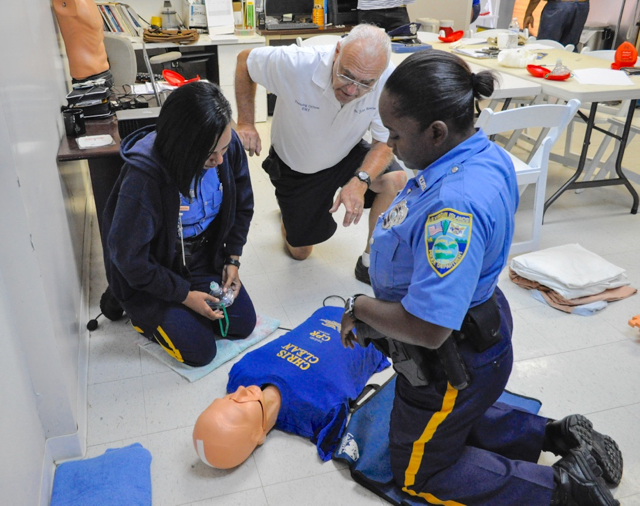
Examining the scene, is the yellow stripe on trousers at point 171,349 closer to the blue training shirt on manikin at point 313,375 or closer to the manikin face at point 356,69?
the blue training shirt on manikin at point 313,375

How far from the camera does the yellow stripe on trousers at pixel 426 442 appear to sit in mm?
1465

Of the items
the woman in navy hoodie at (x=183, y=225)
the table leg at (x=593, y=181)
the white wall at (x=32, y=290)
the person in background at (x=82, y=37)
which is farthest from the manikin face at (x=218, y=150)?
the table leg at (x=593, y=181)

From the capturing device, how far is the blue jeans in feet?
17.0

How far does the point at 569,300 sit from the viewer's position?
257 centimetres

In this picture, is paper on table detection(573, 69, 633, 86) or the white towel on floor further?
paper on table detection(573, 69, 633, 86)

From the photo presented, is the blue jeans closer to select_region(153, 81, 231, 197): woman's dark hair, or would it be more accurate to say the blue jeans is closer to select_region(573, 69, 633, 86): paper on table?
select_region(573, 69, 633, 86): paper on table

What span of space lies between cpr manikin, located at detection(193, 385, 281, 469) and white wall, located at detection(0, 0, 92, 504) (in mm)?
414

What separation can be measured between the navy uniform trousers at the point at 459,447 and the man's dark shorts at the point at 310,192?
1269 millimetres

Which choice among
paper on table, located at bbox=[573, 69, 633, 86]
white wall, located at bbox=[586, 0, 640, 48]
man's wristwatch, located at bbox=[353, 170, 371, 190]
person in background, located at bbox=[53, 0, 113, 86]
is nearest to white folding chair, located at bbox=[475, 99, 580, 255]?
paper on table, located at bbox=[573, 69, 633, 86]

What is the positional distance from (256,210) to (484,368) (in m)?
2.16

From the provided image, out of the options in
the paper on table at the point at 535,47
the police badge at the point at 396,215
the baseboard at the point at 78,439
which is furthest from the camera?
the paper on table at the point at 535,47

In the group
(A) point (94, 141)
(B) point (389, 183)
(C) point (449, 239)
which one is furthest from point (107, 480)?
(B) point (389, 183)

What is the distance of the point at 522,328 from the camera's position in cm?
244

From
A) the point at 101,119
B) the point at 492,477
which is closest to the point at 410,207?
the point at 492,477
